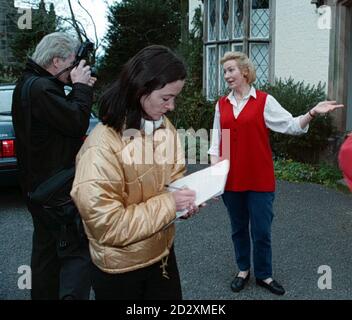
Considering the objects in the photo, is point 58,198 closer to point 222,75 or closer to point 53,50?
point 53,50

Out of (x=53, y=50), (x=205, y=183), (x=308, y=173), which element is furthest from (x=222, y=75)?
(x=205, y=183)

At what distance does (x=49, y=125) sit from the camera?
2.58 m

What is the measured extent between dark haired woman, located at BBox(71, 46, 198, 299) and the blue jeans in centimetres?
160

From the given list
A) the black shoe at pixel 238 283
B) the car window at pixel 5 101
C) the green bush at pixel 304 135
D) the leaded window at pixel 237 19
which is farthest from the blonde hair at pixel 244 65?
the leaded window at pixel 237 19

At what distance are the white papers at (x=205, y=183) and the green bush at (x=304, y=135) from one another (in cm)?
645

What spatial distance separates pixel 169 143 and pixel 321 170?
6.30 metres

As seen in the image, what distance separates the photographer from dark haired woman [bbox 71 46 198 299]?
1785mm

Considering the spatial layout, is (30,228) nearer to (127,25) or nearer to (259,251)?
(259,251)

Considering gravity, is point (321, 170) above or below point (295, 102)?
below

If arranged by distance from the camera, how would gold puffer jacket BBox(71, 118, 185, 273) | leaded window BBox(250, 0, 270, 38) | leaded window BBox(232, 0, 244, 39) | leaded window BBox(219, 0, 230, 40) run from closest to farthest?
gold puffer jacket BBox(71, 118, 185, 273)
leaded window BBox(250, 0, 270, 38)
leaded window BBox(232, 0, 244, 39)
leaded window BBox(219, 0, 230, 40)

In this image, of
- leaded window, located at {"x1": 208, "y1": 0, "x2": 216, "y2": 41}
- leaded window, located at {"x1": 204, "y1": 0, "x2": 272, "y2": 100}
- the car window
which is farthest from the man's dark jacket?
leaded window, located at {"x1": 208, "y1": 0, "x2": 216, "y2": 41}

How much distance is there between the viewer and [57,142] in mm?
2621

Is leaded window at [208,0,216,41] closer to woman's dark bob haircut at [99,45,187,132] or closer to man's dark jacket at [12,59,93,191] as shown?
man's dark jacket at [12,59,93,191]

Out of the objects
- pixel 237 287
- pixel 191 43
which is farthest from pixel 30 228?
pixel 191 43
